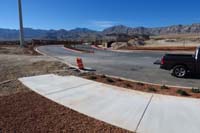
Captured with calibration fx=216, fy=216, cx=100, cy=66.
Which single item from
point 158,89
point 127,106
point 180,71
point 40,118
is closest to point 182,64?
point 180,71

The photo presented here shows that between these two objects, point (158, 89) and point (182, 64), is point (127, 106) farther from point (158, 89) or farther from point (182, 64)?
point (182, 64)

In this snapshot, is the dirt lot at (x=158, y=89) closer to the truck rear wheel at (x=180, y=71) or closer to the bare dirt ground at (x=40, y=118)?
the truck rear wheel at (x=180, y=71)

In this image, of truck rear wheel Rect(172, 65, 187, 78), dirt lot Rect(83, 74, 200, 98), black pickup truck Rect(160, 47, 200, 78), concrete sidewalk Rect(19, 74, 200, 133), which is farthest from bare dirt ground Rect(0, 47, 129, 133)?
truck rear wheel Rect(172, 65, 187, 78)

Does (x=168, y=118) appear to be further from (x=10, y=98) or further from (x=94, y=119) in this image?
(x=10, y=98)

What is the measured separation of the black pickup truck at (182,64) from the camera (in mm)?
11008

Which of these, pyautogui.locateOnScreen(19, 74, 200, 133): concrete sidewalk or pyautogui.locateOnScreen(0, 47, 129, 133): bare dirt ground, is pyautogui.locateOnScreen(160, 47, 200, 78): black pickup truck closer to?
pyautogui.locateOnScreen(19, 74, 200, 133): concrete sidewalk

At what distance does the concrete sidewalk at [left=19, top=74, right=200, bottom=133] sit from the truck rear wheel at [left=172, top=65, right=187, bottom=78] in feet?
14.2

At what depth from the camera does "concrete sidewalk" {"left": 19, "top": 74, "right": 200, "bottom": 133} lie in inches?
208

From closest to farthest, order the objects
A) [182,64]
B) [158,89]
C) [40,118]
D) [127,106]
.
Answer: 1. [40,118]
2. [127,106]
3. [158,89]
4. [182,64]

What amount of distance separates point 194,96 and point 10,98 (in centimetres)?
637

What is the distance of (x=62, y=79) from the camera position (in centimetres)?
1056

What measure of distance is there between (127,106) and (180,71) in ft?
19.8

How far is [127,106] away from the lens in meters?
6.60

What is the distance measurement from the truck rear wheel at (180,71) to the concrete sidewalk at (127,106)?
4.33 meters
